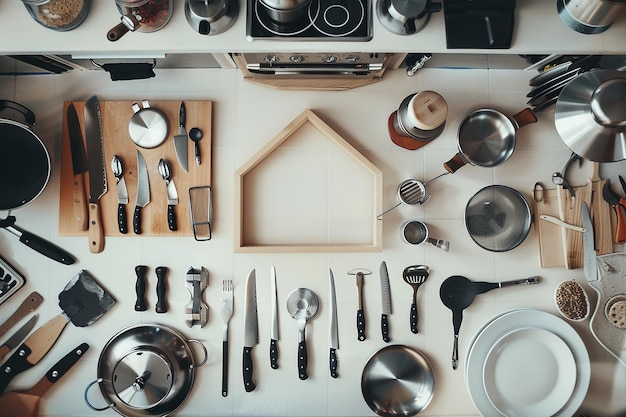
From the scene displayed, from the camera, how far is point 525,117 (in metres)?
1.25

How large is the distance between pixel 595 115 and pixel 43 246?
156 centimetres

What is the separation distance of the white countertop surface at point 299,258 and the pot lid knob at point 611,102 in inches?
13.4

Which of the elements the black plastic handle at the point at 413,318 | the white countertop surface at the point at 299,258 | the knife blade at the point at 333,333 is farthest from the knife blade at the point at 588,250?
the knife blade at the point at 333,333

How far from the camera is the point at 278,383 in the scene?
1272 millimetres

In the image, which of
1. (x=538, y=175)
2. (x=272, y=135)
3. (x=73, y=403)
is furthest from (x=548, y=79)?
(x=73, y=403)

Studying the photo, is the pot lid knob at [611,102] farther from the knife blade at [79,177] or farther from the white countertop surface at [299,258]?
the knife blade at [79,177]

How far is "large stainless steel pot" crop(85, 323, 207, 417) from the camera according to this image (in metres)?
1.22

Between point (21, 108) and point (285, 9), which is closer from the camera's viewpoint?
point (285, 9)

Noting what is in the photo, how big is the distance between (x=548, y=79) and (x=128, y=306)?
1446 millimetres

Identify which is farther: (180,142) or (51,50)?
(180,142)

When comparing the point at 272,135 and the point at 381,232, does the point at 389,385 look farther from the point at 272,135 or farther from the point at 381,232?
the point at 272,135

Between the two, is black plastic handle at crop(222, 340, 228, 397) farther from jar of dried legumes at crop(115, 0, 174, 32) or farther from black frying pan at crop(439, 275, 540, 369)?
jar of dried legumes at crop(115, 0, 174, 32)

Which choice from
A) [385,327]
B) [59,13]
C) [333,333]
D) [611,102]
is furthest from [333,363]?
[59,13]

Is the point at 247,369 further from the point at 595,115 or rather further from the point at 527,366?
the point at 595,115
